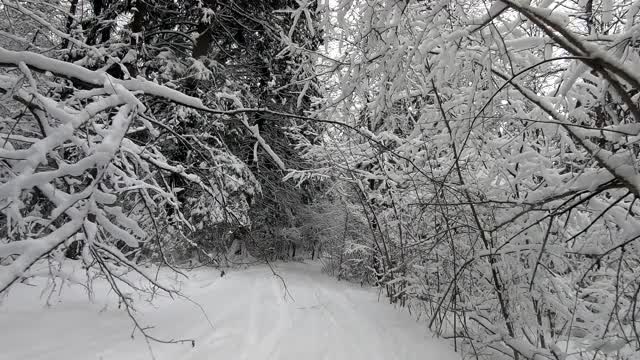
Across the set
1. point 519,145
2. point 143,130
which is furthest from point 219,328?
point 519,145

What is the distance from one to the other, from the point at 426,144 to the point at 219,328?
2.77 m

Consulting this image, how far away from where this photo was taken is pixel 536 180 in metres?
3.71

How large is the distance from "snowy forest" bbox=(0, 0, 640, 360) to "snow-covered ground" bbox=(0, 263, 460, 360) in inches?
9.4

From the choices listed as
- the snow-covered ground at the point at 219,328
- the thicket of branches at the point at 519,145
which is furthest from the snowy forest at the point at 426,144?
the snow-covered ground at the point at 219,328

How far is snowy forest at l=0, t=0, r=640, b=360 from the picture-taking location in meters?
1.71

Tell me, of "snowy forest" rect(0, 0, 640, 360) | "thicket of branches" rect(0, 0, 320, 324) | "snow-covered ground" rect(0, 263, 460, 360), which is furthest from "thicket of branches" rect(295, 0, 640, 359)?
"snow-covered ground" rect(0, 263, 460, 360)

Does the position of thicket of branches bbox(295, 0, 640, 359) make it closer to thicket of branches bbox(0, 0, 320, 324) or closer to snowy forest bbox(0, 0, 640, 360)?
snowy forest bbox(0, 0, 640, 360)

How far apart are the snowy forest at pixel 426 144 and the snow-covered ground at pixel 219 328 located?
238 millimetres

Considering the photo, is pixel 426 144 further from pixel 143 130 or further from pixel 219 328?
pixel 143 130

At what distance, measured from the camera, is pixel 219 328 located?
13.9 feet

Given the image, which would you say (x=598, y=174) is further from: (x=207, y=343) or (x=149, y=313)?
(x=149, y=313)

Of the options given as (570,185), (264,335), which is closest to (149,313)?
(264,335)

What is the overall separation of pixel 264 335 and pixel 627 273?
3.31 meters

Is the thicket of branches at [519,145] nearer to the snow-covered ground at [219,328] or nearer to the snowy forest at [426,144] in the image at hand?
the snowy forest at [426,144]
